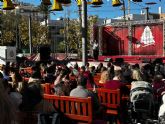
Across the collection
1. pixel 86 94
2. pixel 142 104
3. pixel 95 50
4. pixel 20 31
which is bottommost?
pixel 142 104

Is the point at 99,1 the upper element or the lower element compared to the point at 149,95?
upper

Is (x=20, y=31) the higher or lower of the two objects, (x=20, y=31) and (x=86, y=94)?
the higher

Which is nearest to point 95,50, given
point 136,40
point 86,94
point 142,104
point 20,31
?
point 136,40

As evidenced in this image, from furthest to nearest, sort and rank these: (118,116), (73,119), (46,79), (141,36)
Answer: (141,36) < (46,79) < (118,116) < (73,119)

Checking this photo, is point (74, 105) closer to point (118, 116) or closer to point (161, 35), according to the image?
point (118, 116)

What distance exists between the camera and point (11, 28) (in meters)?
90.8

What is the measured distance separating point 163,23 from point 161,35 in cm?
117

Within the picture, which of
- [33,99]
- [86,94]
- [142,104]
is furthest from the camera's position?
[142,104]

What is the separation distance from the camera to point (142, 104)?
898 centimetres

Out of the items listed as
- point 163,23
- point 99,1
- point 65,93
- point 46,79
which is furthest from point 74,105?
point 163,23

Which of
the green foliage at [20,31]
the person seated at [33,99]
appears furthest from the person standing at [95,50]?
the green foliage at [20,31]

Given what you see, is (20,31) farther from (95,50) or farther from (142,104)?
(142,104)

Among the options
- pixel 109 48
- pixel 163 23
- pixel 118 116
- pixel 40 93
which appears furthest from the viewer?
pixel 109 48

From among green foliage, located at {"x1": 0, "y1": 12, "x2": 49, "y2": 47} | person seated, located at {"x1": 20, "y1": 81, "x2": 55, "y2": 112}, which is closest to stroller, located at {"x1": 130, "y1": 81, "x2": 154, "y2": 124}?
person seated, located at {"x1": 20, "y1": 81, "x2": 55, "y2": 112}
